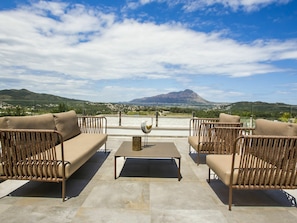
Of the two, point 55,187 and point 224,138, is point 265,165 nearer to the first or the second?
point 224,138

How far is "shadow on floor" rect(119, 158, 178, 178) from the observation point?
9.93ft

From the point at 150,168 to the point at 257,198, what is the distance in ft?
5.39

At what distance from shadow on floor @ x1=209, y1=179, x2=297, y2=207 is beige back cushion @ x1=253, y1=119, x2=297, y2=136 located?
77 cm

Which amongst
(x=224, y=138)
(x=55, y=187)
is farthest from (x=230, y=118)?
(x=55, y=187)

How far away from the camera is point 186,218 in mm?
1807

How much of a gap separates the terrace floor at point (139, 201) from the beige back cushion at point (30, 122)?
30.7 inches

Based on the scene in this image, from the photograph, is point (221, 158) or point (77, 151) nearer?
point (221, 158)

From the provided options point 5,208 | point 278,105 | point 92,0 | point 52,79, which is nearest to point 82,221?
point 5,208

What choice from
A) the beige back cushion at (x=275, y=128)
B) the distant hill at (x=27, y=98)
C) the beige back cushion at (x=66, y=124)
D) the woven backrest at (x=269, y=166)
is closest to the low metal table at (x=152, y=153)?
the woven backrest at (x=269, y=166)

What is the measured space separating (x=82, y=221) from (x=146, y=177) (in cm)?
131

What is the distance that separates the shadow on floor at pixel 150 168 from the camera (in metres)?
3.03

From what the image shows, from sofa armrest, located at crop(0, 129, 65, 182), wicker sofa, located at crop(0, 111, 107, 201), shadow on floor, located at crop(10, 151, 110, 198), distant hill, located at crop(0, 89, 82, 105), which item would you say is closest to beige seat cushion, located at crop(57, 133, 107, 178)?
wicker sofa, located at crop(0, 111, 107, 201)

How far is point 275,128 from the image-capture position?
238 centimetres

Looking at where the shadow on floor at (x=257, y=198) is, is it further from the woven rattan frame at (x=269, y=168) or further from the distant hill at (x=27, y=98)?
the distant hill at (x=27, y=98)
